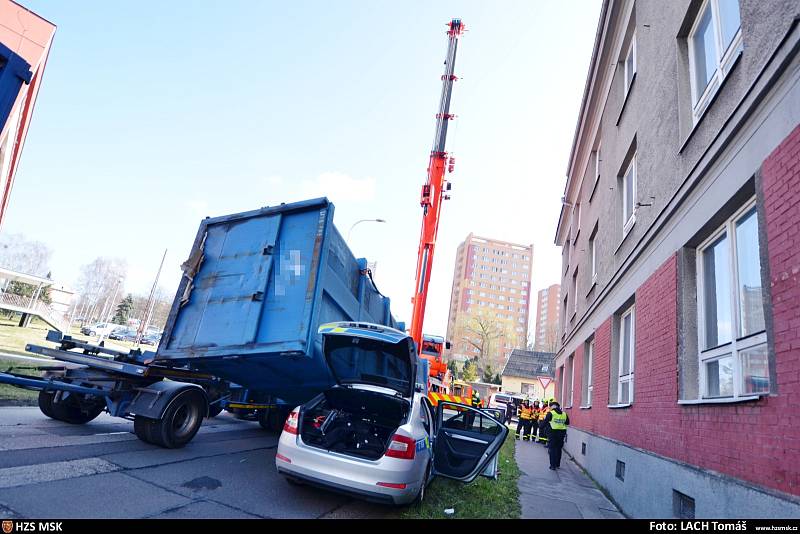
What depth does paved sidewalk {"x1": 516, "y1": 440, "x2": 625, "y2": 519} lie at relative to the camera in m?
6.20

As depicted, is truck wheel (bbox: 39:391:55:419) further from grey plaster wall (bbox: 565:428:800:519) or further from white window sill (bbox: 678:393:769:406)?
white window sill (bbox: 678:393:769:406)

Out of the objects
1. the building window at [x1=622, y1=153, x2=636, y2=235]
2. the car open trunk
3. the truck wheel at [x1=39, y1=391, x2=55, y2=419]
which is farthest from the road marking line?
the building window at [x1=622, y1=153, x2=636, y2=235]

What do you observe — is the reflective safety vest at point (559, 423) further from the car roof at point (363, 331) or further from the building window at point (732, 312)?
the car roof at point (363, 331)

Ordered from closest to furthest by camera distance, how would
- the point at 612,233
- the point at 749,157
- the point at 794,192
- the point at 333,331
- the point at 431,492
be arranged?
the point at 794,192
the point at 749,157
the point at 333,331
the point at 431,492
the point at 612,233

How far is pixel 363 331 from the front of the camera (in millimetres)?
5859

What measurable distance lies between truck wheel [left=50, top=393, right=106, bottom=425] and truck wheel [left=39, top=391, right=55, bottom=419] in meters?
0.02

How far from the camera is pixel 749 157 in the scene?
13.2 ft

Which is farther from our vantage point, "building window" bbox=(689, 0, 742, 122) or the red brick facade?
"building window" bbox=(689, 0, 742, 122)

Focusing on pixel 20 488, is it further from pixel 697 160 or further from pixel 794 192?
pixel 697 160

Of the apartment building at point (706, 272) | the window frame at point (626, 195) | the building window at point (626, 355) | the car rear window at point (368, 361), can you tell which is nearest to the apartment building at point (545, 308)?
the window frame at point (626, 195)

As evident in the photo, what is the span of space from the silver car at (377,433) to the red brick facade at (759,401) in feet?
7.26

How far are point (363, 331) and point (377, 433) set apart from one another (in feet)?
4.76

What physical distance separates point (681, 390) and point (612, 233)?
5.48 metres

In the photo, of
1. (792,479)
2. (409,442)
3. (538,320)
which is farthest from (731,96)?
(538,320)
